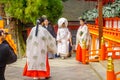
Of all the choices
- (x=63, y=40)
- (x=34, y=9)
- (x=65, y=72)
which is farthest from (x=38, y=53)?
(x=34, y=9)

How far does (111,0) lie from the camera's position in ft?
48.2

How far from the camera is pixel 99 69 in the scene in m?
9.81

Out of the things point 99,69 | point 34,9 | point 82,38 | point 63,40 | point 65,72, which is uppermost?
point 34,9

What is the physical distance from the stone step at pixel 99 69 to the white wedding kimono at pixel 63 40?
2804 mm

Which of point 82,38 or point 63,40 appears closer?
point 82,38

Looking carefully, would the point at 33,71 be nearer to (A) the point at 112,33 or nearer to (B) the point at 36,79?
(B) the point at 36,79

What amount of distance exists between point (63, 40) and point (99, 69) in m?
4.18

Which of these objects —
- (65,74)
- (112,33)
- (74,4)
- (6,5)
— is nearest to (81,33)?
(112,33)

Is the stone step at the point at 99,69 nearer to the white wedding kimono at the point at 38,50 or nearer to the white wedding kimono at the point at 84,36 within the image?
the white wedding kimono at the point at 84,36

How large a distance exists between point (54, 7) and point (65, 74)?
326 inches

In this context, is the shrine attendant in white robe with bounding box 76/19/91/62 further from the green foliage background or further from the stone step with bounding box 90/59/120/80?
the green foliage background

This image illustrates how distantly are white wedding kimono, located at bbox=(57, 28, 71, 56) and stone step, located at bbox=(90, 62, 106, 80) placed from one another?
9.20ft

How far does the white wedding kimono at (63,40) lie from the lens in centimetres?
1370

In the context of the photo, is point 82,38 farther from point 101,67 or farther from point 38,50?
point 38,50
